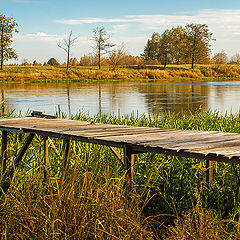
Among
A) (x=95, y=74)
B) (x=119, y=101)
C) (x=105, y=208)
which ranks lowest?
(x=119, y=101)

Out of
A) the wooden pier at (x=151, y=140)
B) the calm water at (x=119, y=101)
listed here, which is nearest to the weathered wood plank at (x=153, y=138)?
the wooden pier at (x=151, y=140)

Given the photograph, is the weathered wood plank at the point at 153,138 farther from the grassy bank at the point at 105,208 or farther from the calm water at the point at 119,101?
the calm water at the point at 119,101

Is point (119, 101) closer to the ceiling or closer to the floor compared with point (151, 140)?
closer to the floor

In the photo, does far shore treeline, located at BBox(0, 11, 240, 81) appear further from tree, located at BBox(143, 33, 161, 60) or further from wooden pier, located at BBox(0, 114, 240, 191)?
wooden pier, located at BBox(0, 114, 240, 191)

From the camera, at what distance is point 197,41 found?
248 feet

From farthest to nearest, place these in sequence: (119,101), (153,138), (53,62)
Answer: (53,62) < (119,101) < (153,138)

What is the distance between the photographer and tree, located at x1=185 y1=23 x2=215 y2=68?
75.4m

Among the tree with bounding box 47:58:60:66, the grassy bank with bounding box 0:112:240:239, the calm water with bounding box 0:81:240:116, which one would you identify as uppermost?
the tree with bounding box 47:58:60:66

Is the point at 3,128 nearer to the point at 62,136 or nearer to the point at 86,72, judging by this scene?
the point at 62,136

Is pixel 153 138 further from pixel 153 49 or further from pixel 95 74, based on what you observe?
pixel 153 49

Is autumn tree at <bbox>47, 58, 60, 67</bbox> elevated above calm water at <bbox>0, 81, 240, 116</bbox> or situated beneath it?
elevated above

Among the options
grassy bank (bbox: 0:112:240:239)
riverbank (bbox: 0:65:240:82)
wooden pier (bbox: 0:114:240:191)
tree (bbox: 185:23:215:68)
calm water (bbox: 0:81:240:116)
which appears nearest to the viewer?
grassy bank (bbox: 0:112:240:239)

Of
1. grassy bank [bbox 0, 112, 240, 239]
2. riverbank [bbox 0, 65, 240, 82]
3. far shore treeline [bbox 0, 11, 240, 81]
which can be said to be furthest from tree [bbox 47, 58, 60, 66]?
grassy bank [bbox 0, 112, 240, 239]

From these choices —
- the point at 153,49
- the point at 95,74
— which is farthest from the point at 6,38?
the point at 153,49
